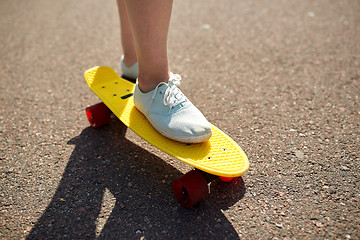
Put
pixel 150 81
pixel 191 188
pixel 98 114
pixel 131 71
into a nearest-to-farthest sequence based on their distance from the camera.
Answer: pixel 191 188 < pixel 150 81 < pixel 98 114 < pixel 131 71

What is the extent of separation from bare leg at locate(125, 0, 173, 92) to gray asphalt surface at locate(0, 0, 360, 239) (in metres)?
0.47

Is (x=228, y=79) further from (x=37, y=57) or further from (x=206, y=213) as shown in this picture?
(x=37, y=57)

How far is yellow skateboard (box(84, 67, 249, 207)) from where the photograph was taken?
144 centimetres

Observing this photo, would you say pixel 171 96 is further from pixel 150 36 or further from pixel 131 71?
pixel 131 71

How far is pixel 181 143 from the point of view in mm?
1600

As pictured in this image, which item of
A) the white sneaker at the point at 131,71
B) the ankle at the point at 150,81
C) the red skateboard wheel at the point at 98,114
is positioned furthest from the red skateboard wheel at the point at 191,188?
the white sneaker at the point at 131,71

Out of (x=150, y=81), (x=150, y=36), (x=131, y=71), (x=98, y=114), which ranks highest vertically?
(x=150, y=36)

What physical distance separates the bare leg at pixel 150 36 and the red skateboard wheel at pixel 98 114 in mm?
421

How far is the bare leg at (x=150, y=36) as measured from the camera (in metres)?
1.45

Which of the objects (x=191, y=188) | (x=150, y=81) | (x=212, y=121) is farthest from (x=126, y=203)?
(x=212, y=121)

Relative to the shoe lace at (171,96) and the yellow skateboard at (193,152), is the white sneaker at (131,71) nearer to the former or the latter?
the yellow skateboard at (193,152)

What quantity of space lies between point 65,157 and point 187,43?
1624 mm

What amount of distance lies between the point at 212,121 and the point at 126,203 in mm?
804

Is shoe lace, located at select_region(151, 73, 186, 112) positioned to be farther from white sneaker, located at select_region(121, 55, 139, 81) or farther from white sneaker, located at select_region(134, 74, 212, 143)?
white sneaker, located at select_region(121, 55, 139, 81)
